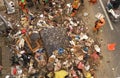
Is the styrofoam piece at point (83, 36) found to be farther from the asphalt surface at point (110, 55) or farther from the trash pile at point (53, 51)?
the asphalt surface at point (110, 55)

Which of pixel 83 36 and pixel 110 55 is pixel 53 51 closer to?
pixel 83 36

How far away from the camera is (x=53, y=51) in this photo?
11195 millimetres

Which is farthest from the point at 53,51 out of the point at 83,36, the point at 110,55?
the point at 110,55

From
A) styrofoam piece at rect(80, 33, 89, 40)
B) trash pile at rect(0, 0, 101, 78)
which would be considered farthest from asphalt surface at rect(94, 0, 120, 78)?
styrofoam piece at rect(80, 33, 89, 40)

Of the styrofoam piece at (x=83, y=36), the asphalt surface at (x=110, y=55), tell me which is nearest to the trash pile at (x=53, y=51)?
the styrofoam piece at (x=83, y=36)

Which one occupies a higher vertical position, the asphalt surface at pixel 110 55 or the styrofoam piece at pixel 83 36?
the styrofoam piece at pixel 83 36

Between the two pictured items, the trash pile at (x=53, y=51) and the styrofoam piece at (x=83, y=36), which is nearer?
the trash pile at (x=53, y=51)

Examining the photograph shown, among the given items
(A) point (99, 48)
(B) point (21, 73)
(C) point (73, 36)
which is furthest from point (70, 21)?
(B) point (21, 73)

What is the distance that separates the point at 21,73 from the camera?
11.4 metres

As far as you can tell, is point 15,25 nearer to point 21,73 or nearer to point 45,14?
point 45,14

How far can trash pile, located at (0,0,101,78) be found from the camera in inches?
438

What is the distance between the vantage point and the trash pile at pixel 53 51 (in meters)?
11.1

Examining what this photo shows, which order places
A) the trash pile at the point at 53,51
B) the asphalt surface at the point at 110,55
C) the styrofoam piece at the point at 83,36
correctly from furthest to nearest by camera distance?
the styrofoam piece at the point at 83,36, the asphalt surface at the point at 110,55, the trash pile at the point at 53,51

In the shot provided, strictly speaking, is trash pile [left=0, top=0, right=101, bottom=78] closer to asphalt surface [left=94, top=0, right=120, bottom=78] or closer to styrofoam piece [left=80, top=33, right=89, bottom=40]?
styrofoam piece [left=80, top=33, right=89, bottom=40]
